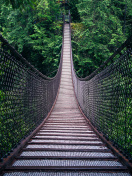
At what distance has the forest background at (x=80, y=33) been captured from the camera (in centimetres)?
1010

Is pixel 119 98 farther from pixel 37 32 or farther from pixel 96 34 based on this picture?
pixel 37 32

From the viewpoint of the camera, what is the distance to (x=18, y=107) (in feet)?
5.76

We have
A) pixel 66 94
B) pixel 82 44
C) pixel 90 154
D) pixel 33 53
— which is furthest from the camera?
pixel 33 53

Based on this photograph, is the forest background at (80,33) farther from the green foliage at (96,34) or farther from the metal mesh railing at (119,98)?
the metal mesh railing at (119,98)

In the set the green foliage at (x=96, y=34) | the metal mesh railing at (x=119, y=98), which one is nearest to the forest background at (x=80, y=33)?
the green foliage at (x=96, y=34)

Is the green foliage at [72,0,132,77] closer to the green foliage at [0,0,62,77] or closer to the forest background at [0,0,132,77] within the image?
the forest background at [0,0,132,77]

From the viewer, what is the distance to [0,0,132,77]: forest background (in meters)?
10.1

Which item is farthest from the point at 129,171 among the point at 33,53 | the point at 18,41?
the point at 33,53

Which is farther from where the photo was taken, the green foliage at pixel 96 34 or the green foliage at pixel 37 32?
the green foliage at pixel 37 32

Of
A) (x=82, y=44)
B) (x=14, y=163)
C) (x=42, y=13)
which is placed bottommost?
(x=14, y=163)

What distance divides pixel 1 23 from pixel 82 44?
758cm

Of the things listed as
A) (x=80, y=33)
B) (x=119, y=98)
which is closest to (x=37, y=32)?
(x=80, y=33)

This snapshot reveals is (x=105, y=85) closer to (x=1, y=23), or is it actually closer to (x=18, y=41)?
(x=18, y=41)

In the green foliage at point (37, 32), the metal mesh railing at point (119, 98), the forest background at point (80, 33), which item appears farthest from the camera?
the green foliage at point (37, 32)
